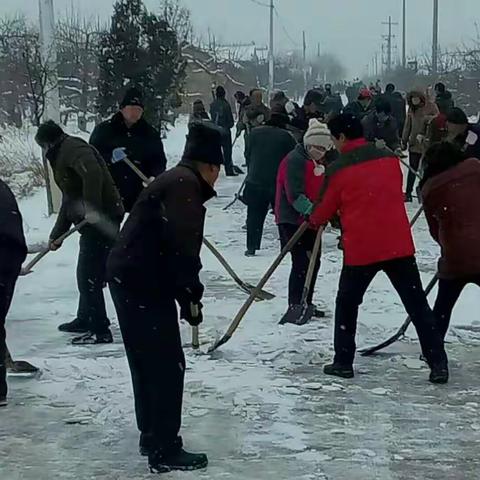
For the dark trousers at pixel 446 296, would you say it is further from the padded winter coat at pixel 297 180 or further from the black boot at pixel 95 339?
the black boot at pixel 95 339

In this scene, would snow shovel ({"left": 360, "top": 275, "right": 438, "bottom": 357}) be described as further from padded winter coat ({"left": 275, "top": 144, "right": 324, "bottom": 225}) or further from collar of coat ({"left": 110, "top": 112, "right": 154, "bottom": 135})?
collar of coat ({"left": 110, "top": 112, "right": 154, "bottom": 135})

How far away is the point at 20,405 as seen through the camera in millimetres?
5461

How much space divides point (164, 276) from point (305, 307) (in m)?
3.22

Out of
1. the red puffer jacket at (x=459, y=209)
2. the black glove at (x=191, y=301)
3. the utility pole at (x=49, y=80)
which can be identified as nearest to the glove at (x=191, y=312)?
the black glove at (x=191, y=301)

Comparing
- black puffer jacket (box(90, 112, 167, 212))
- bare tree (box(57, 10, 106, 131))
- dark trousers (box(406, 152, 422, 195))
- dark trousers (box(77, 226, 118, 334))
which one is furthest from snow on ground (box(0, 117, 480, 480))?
bare tree (box(57, 10, 106, 131))

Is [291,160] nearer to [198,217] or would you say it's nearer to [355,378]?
[355,378]

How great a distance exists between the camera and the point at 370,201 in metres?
5.54

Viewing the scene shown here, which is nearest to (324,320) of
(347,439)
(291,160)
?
(291,160)

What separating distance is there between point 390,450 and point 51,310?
153 inches

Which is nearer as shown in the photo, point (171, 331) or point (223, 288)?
point (171, 331)

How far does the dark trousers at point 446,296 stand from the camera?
5859 millimetres

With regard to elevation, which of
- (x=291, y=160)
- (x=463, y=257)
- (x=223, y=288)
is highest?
(x=291, y=160)

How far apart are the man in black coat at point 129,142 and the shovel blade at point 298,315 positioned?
1.54 meters

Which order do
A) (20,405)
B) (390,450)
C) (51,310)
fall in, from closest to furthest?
(390,450), (20,405), (51,310)
